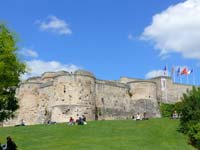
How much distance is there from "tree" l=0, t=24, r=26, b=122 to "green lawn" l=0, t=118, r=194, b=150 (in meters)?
3.08

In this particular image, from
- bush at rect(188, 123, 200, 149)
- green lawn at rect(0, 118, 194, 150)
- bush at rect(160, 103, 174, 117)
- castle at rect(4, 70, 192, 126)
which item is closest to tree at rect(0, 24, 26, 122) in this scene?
green lawn at rect(0, 118, 194, 150)

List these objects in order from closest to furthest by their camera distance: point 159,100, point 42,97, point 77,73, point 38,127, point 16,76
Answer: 1. point 16,76
2. point 38,127
3. point 77,73
4. point 42,97
5. point 159,100

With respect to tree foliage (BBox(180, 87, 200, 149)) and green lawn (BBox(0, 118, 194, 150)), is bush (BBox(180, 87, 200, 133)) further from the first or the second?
green lawn (BBox(0, 118, 194, 150))

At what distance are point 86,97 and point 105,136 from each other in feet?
81.1

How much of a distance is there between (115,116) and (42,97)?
9.81 m

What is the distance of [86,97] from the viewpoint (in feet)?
215

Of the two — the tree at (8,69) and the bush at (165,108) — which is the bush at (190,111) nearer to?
the tree at (8,69)

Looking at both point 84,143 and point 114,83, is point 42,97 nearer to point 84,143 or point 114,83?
point 114,83

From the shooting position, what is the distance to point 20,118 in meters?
71.5

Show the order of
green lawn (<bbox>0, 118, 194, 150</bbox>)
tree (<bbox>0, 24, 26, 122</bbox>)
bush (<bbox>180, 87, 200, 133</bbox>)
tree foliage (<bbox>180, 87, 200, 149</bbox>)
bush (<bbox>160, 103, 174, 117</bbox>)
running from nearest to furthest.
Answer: tree (<bbox>0, 24, 26, 122</bbox>)
green lawn (<bbox>0, 118, 194, 150</bbox>)
tree foliage (<bbox>180, 87, 200, 149</bbox>)
bush (<bbox>180, 87, 200, 133</bbox>)
bush (<bbox>160, 103, 174, 117</bbox>)

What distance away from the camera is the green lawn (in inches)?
1435

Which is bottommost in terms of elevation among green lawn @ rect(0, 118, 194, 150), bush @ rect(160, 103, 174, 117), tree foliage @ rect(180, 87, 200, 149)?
green lawn @ rect(0, 118, 194, 150)

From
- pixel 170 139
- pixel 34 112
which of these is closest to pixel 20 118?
pixel 34 112

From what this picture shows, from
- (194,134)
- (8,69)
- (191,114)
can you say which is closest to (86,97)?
(191,114)
